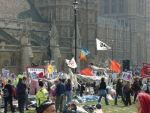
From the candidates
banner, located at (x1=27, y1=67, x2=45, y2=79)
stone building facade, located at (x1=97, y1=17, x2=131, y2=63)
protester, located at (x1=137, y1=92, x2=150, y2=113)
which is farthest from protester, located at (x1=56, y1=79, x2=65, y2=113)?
stone building facade, located at (x1=97, y1=17, x2=131, y2=63)

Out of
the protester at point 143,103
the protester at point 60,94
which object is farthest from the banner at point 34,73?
the protester at point 143,103

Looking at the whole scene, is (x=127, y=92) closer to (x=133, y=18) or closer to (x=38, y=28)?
(x=38, y=28)

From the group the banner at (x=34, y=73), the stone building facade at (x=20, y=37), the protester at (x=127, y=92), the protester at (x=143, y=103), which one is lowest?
the protester at (x=127, y=92)

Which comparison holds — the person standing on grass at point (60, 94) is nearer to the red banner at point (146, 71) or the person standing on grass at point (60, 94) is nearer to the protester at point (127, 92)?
the protester at point (127, 92)

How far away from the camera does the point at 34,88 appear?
77.3ft

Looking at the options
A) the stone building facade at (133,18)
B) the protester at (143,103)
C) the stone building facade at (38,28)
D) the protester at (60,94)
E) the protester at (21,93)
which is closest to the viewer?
the protester at (143,103)

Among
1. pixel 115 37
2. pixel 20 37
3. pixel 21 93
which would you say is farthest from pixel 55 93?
pixel 115 37

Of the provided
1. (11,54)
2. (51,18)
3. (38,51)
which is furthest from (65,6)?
(11,54)

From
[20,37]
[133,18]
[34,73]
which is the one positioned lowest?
[34,73]

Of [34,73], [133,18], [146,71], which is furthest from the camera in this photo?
[133,18]

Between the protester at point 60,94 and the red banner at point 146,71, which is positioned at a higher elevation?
the red banner at point 146,71

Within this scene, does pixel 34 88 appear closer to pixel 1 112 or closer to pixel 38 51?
pixel 1 112

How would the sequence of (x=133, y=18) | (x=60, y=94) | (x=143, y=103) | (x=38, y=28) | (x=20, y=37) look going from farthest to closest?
(x=133, y=18)
(x=38, y=28)
(x=20, y=37)
(x=60, y=94)
(x=143, y=103)

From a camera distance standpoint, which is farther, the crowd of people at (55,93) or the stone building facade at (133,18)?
the stone building facade at (133,18)
